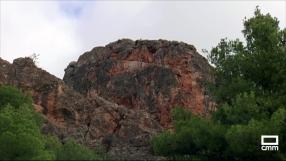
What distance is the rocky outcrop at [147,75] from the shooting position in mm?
68500

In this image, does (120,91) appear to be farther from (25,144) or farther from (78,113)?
(25,144)

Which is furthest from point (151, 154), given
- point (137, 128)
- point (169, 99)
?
point (169, 99)

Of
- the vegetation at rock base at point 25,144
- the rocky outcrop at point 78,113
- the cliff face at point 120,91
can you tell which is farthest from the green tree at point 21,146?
the rocky outcrop at point 78,113

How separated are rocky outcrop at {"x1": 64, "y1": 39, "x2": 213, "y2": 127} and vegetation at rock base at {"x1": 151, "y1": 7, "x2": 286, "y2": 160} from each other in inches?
1177

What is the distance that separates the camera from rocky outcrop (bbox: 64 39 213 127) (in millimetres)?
68500

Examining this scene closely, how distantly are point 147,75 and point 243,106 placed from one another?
129ft

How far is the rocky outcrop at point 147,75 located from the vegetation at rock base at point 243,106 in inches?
1177

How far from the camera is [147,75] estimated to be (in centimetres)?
7075

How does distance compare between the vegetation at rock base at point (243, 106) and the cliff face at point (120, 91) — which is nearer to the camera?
the vegetation at rock base at point (243, 106)

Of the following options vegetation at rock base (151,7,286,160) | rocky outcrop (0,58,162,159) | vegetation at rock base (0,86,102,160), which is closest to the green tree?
vegetation at rock base (0,86,102,160)

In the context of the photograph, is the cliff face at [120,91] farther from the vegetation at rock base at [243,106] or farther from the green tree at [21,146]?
the green tree at [21,146]

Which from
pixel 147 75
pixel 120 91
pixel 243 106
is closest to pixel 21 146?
pixel 243 106

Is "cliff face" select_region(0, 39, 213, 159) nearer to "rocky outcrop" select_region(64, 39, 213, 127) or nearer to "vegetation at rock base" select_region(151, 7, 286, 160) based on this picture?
"rocky outcrop" select_region(64, 39, 213, 127)

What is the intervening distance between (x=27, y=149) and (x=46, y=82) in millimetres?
25547
